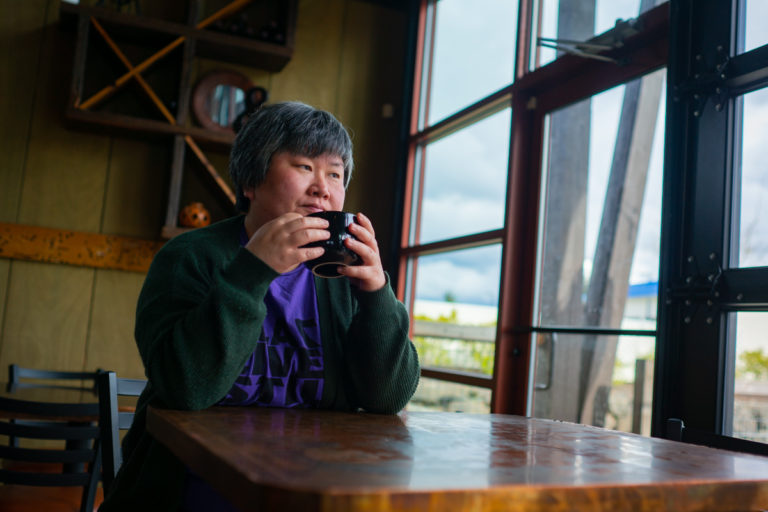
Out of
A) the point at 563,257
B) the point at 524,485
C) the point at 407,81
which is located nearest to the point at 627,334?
the point at 563,257

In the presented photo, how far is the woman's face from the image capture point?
1.19m

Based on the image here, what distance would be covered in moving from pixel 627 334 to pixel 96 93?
291cm

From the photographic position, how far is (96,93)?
11.9 ft

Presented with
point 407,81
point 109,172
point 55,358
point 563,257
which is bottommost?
point 55,358

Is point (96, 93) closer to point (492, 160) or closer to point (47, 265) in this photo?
point (47, 265)

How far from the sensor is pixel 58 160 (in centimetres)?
356

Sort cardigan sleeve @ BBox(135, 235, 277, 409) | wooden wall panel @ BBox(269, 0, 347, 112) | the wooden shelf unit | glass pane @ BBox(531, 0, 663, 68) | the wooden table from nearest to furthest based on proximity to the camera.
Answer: the wooden table, cardigan sleeve @ BBox(135, 235, 277, 409), glass pane @ BBox(531, 0, 663, 68), the wooden shelf unit, wooden wall panel @ BBox(269, 0, 347, 112)

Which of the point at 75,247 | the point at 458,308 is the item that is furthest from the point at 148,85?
the point at 458,308

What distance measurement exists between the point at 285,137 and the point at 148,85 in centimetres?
281

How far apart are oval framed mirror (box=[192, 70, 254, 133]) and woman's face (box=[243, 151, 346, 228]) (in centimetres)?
265

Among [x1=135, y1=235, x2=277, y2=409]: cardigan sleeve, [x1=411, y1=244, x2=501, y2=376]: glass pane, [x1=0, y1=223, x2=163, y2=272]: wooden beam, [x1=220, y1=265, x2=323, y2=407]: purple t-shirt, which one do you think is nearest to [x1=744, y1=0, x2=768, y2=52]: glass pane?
[x1=411, y1=244, x2=501, y2=376]: glass pane

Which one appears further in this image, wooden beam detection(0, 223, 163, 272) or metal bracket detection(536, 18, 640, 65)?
wooden beam detection(0, 223, 163, 272)

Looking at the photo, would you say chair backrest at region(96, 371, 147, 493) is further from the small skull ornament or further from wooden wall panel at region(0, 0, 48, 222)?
wooden wall panel at region(0, 0, 48, 222)

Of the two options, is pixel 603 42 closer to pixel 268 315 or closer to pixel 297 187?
pixel 297 187
